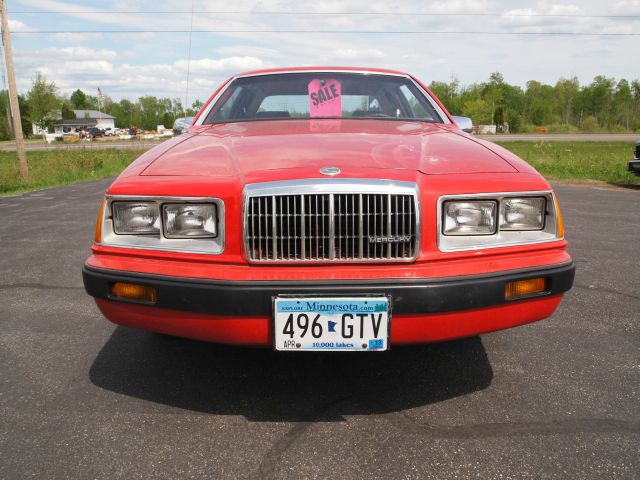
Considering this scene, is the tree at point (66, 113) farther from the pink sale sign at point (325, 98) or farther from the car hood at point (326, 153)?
the car hood at point (326, 153)

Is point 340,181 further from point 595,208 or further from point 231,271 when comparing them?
point 595,208

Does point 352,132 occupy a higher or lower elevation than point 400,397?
higher

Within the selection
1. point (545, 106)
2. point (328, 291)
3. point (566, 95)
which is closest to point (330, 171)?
point (328, 291)

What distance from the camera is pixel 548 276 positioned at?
1983 millimetres

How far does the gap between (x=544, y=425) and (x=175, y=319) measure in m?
1.49

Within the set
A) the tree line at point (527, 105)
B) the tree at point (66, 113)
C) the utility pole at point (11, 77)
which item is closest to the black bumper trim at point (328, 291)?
the utility pole at point (11, 77)

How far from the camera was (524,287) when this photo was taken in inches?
77.8

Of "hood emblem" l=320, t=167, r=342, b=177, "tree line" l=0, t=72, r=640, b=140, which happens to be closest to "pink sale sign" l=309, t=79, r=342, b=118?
"hood emblem" l=320, t=167, r=342, b=177

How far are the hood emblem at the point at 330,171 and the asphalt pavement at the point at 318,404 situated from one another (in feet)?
3.20

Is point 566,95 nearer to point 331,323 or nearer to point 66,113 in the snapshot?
point 66,113

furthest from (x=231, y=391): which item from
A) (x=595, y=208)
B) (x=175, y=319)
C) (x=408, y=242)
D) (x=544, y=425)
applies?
(x=595, y=208)

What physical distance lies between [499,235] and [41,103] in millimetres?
87139

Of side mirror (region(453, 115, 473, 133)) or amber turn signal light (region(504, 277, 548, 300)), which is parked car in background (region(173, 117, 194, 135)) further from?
amber turn signal light (region(504, 277, 548, 300))

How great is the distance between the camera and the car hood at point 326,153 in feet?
6.63
